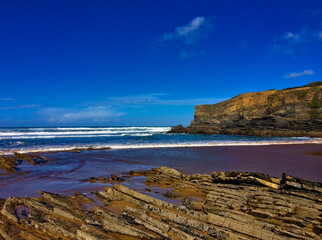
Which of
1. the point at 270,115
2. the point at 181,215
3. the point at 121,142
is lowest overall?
the point at 181,215

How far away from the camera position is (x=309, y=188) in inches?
199

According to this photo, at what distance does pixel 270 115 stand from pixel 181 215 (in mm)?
57074

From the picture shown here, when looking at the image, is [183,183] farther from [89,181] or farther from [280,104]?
[280,104]

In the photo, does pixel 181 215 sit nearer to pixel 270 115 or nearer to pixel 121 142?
pixel 121 142

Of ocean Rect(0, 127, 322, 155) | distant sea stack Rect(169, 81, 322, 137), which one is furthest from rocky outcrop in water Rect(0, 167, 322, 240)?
distant sea stack Rect(169, 81, 322, 137)

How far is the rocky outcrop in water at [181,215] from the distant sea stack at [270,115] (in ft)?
132

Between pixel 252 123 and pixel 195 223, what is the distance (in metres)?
56.4

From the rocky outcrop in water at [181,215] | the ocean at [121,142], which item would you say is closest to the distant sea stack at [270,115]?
the ocean at [121,142]

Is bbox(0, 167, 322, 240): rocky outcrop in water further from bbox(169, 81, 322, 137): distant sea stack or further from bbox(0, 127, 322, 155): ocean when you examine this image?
bbox(169, 81, 322, 137): distant sea stack

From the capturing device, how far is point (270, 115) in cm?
5306

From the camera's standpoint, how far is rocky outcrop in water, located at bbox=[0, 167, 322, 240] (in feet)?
11.3

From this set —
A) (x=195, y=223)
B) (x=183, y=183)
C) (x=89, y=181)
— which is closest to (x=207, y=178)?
(x=183, y=183)

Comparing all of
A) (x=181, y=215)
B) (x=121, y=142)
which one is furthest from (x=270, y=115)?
(x=181, y=215)

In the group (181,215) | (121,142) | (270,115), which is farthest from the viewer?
(270,115)
